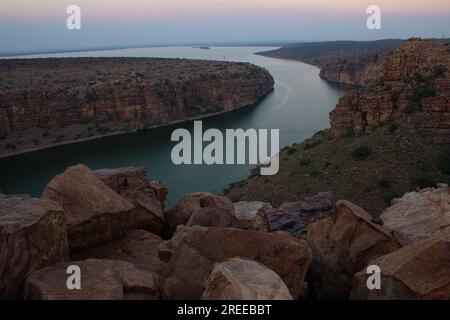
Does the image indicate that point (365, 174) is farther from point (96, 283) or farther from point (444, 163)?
point (96, 283)

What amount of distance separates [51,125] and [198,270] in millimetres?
61808

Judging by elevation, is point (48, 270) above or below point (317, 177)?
above

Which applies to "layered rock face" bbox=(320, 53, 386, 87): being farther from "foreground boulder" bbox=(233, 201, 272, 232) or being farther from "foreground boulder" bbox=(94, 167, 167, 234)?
"foreground boulder" bbox=(94, 167, 167, 234)

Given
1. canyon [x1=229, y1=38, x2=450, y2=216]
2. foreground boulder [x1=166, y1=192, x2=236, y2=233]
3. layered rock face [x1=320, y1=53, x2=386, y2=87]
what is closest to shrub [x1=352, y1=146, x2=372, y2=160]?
canyon [x1=229, y1=38, x2=450, y2=216]

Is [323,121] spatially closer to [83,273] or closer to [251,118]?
[251,118]

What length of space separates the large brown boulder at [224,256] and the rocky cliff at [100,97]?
Answer: 5443cm

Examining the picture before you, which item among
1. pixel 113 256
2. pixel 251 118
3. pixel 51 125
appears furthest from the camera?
pixel 251 118

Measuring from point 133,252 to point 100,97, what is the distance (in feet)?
209

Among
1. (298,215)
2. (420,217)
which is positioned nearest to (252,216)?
(298,215)

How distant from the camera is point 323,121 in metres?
64.1

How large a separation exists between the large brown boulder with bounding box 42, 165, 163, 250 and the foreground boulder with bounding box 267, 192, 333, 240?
3627 mm

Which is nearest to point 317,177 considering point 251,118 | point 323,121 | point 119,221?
point 119,221

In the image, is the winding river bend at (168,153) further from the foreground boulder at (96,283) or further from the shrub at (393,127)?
the foreground boulder at (96,283)

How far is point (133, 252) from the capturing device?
8.11 metres
